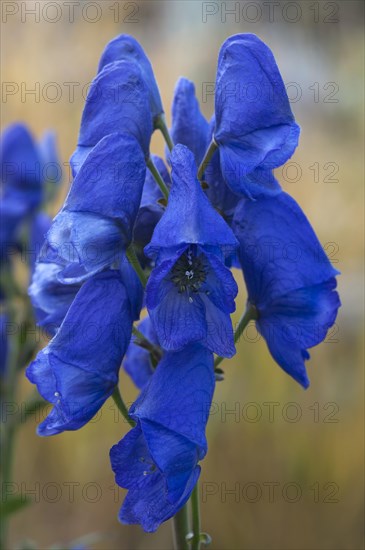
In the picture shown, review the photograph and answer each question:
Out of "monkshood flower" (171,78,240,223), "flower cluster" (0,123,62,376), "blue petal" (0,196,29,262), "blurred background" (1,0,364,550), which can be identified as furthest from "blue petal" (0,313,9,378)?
"monkshood flower" (171,78,240,223)

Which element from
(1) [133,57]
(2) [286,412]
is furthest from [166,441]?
Result: (2) [286,412]

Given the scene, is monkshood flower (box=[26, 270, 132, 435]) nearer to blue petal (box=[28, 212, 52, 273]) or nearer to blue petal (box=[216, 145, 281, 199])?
blue petal (box=[216, 145, 281, 199])

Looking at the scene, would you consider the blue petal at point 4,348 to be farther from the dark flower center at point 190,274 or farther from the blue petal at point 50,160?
the dark flower center at point 190,274

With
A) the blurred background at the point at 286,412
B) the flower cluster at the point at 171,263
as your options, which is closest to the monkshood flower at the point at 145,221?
the flower cluster at the point at 171,263

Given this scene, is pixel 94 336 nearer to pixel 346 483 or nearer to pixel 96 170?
pixel 96 170

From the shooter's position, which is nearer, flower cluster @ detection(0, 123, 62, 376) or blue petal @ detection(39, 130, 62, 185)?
flower cluster @ detection(0, 123, 62, 376)
